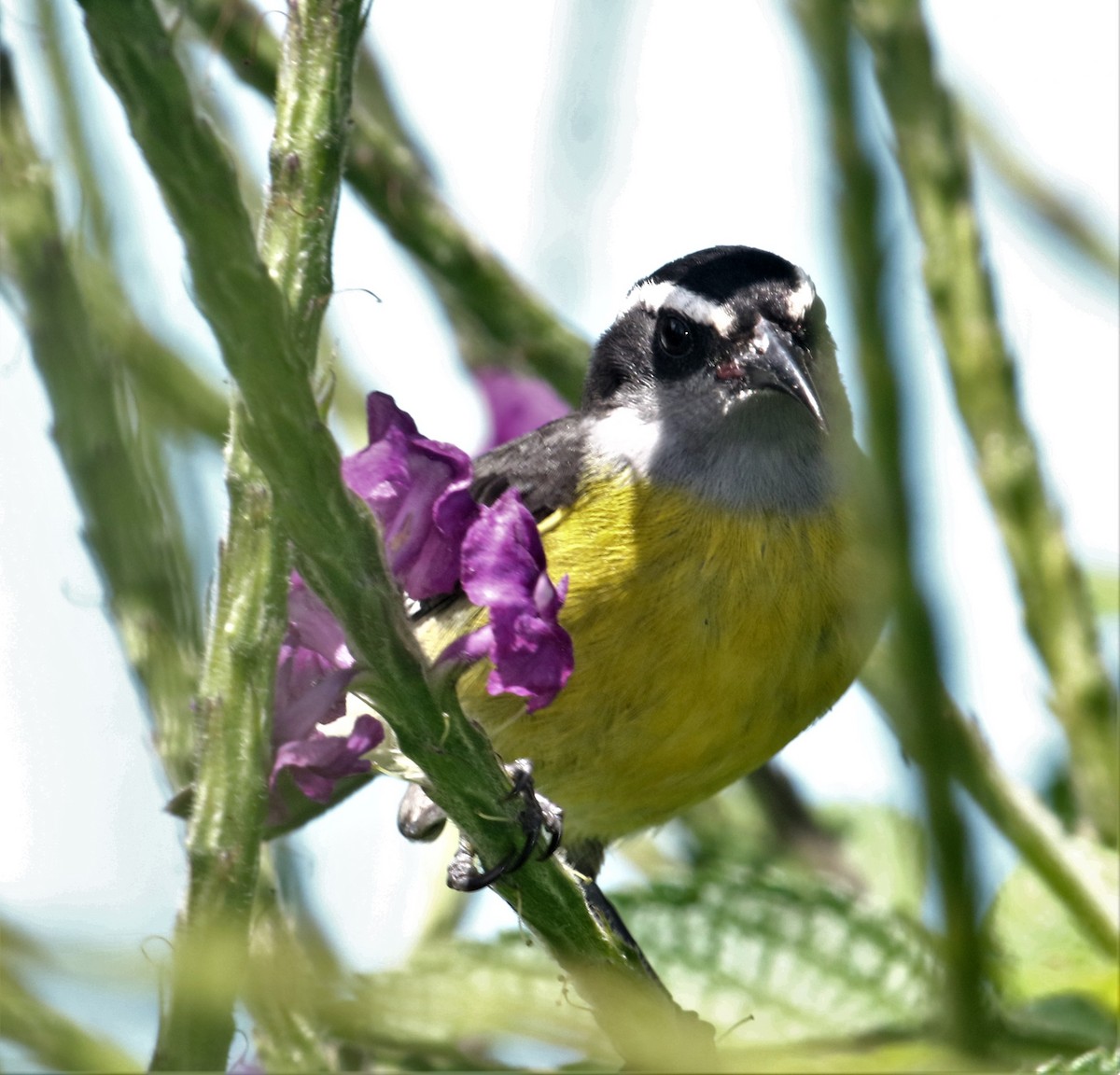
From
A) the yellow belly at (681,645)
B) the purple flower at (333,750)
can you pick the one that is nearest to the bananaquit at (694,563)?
the yellow belly at (681,645)

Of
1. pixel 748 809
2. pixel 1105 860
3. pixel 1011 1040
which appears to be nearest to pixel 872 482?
pixel 1011 1040

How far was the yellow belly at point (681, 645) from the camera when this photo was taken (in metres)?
2.87

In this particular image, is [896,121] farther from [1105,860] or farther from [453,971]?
[453,971]

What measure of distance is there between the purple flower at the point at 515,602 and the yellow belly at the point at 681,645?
1.11m

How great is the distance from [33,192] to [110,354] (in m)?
0.28

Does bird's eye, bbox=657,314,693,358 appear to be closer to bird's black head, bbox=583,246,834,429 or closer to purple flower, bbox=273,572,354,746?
bird's black head, bbox=583,246,834,429

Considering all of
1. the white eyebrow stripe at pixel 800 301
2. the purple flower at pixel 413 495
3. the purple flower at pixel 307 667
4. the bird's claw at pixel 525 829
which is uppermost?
the white eyebrow stripe at pixel 800 301

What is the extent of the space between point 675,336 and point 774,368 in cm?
37

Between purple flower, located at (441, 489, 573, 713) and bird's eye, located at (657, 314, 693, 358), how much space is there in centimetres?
160

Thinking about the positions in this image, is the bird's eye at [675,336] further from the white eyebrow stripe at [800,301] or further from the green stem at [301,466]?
the green stem at [301,466]

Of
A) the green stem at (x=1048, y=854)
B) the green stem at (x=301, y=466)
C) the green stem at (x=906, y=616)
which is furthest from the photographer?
the green stem at (x=1048, y=854)

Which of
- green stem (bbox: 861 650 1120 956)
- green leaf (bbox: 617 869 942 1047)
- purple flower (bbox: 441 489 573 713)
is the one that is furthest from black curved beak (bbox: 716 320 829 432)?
purple flower (bbox: 441 489 573 713)

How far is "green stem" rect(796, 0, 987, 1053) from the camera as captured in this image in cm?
91

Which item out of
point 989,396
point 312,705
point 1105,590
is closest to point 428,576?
point 312,705
